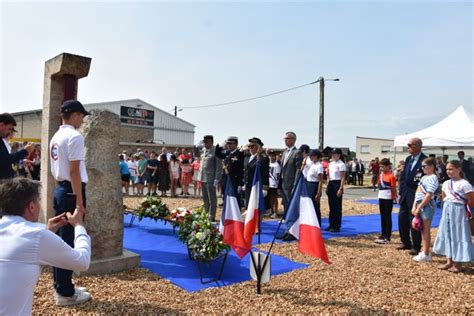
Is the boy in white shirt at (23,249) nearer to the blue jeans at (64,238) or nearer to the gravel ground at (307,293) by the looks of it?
the blue jeans at (64,238)

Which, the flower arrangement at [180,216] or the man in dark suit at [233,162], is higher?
the man in dark suit at [233,162]

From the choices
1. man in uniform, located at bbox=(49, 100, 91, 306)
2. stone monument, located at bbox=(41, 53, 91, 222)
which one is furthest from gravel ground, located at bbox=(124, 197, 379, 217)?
man in uniform, located at bbox=(49, 100, 91, 306)

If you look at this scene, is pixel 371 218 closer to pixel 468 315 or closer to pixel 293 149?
pixel 293 149

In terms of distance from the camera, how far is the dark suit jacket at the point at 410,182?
234 inches

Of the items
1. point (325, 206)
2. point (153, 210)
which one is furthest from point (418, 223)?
point (325, 206)

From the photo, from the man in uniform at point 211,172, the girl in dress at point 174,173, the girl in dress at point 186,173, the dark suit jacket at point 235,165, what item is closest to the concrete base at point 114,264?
the man in uniform at point 211,172

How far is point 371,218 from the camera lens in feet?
33.3

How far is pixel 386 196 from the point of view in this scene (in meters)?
6.86

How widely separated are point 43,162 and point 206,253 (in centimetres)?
306

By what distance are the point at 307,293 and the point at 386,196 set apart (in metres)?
3.50

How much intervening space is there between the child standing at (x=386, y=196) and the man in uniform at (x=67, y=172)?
5.28 meters

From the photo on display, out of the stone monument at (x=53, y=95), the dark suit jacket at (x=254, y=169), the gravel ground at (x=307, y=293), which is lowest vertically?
the gravel ground at (x=307, y=293)

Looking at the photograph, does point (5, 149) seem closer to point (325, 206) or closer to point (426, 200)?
point (426, 200)

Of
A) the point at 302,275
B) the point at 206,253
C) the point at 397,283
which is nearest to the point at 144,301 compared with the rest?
the point at 206,253
